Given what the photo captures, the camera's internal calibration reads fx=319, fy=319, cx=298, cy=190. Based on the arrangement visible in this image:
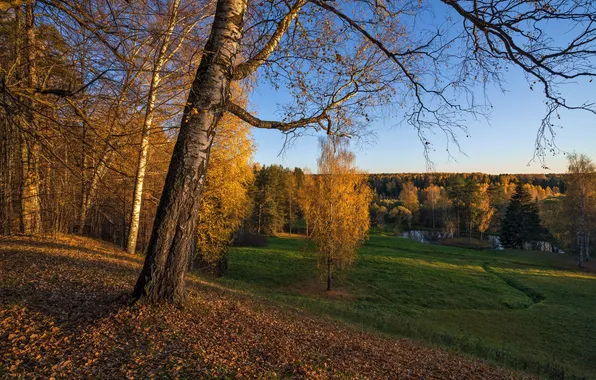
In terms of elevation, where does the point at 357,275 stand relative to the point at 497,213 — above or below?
below

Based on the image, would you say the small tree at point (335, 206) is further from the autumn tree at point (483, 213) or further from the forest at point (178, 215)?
the autumn tree at point (483, 213)

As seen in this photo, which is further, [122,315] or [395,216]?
[395,216]

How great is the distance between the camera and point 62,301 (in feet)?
15.0

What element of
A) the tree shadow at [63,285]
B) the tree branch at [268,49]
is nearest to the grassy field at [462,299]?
the tree shadow at [63,285]

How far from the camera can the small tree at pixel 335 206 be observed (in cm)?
1853

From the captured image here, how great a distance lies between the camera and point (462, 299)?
66.9ft

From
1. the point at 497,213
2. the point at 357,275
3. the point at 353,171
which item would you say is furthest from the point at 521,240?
the point at 353,171

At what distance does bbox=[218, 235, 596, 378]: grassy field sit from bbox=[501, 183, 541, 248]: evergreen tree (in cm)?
1209

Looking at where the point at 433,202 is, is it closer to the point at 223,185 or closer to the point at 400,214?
the point at 400,214

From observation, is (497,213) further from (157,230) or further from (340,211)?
(157,230)

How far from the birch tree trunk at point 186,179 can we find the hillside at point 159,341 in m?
0.40

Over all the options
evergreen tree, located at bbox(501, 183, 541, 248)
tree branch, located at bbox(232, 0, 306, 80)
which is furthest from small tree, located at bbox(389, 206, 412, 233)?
tree branch, located at bbox(232, 0, 306, 80)

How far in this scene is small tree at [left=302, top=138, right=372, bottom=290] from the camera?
1853 centimetres

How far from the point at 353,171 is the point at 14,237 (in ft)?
50.0
